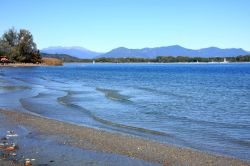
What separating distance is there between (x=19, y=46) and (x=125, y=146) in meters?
162

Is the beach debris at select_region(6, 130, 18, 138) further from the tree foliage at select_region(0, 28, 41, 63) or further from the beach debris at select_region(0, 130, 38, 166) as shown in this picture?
the tree foliage at select_region(0, 28, 41, 63)

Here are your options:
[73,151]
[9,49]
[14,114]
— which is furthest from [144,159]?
[9,49]

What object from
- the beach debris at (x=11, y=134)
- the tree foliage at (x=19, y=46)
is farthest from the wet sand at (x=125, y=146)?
the tree foliage at (x=19, y=46)

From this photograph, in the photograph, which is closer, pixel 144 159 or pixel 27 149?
pixel 144 159

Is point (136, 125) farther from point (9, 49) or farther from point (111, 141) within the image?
point (9, 49)

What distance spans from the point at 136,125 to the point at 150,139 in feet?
12.3

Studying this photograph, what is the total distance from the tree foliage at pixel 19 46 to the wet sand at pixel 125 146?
156 m

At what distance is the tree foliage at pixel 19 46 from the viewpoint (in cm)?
16988

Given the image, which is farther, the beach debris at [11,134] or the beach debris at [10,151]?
the beach debris at [11,134]

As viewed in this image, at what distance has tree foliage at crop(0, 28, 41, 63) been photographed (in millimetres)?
169875

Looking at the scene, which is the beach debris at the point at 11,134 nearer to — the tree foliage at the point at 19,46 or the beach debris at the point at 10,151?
the beach debris at the point at 10,151

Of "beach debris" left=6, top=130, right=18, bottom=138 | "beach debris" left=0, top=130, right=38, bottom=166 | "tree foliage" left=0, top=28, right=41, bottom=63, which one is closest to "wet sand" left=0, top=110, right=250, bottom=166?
"beach debris" left=6, top=130, right=18, bottom=138

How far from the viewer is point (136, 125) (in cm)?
2000

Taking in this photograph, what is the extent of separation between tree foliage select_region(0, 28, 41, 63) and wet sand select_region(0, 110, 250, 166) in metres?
156
